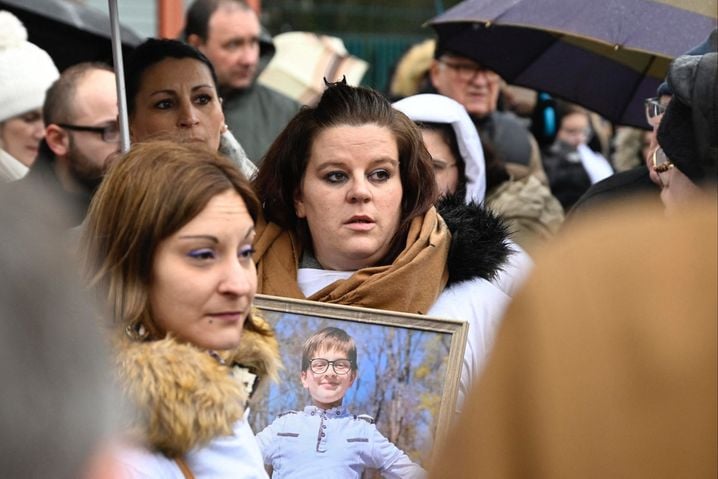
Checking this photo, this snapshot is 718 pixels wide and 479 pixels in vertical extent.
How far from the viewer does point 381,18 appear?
1548 centimetres

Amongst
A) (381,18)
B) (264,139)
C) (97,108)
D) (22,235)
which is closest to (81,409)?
(22,235)

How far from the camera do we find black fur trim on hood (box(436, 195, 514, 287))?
13.0 ft

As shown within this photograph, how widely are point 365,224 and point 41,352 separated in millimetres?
2711

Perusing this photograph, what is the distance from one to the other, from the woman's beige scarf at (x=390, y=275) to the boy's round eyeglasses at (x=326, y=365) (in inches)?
11.0

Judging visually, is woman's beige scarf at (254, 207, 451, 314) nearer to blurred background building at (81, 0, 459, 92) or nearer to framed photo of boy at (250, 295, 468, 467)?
framed photo of boy at (250, 295, 468, 467)

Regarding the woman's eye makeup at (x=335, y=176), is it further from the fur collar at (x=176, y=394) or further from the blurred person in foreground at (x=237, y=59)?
the blurred person in foreground at (x=237, y=59)

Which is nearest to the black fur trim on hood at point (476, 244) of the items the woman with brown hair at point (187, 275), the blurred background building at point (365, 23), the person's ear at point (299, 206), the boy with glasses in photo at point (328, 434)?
the person's ear at point (299, 206)

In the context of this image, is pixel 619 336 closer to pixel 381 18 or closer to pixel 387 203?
pixel 387 203

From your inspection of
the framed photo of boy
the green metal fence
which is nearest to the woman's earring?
the framed photo of boy

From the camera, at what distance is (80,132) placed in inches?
221

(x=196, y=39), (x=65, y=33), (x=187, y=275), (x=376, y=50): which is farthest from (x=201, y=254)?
(x=376, y=50)

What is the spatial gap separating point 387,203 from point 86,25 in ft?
12.3

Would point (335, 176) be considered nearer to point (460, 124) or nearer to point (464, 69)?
point (460, 124)

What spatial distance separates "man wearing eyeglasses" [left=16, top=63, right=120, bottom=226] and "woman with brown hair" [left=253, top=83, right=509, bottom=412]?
1.58 meters
